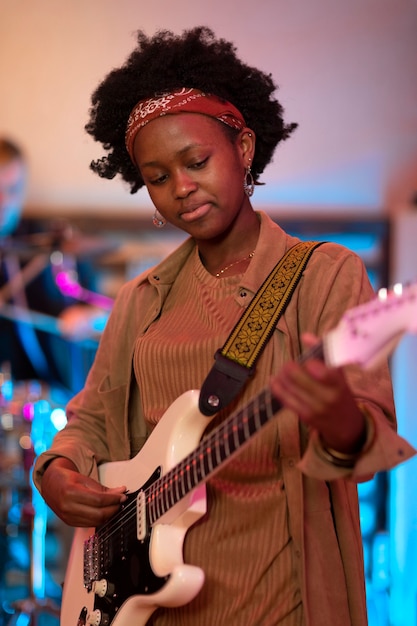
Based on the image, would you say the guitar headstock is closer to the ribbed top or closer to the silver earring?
the ribbed top

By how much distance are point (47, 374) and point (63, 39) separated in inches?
84.6

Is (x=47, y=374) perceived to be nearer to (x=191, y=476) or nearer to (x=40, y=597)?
(x=40, y=597)

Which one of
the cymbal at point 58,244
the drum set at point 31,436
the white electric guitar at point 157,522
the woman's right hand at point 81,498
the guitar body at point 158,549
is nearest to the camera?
the white electric guitar at point 157,522

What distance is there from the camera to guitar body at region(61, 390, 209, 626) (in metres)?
1.63

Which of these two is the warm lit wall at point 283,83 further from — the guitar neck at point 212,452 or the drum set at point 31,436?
the guitar neck at point 212,452

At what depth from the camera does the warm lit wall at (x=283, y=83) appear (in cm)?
441

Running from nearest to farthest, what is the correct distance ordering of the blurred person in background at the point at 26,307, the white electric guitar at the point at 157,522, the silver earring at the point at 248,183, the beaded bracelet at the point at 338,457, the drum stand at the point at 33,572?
the beaded bracelet at the point at 338,457 < the white electric guitar at the point at 157,522 < the silver earring at the point at 248,183 < the drum stand at the point at 33,572 < the blurred person in background at the point at 26,307

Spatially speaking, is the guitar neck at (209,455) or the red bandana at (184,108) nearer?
the guitar neck at (209,455)

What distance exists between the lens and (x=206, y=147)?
1.87 meters

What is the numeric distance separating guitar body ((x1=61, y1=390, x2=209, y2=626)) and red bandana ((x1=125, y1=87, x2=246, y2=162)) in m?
0.69

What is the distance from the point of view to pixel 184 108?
6.34 ft

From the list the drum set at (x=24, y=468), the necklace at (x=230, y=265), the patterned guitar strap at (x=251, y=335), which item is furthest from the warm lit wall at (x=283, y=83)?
the patterned guitar strap at (x=251, y=335)

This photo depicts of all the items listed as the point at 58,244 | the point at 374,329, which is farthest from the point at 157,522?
the point at 58,244

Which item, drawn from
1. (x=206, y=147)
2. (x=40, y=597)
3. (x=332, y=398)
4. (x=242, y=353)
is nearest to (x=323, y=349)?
(x=332, y=398)
